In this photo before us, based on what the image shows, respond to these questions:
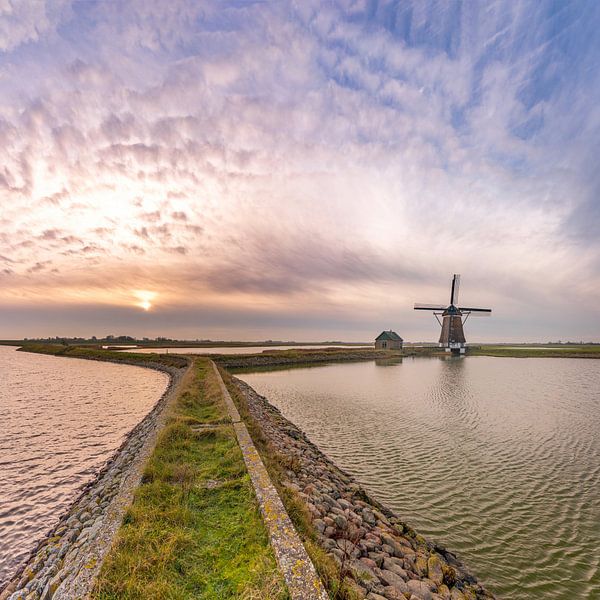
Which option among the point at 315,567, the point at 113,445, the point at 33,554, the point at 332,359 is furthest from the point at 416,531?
the point at 332,359

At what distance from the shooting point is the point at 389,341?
93.2 metres

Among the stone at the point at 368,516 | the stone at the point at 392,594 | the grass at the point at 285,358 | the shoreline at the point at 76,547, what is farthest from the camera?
the grass at the point at 285,358

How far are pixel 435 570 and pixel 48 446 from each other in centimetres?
1605

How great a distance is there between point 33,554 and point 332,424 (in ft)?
44.4

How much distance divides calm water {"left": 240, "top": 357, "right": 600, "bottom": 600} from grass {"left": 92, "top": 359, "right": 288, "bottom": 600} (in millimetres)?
5098

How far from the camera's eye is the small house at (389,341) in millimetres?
92562

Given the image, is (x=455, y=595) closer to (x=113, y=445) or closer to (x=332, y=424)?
(x=332, y=424)

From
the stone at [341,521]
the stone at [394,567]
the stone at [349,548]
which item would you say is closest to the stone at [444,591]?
the stone at [394,567]

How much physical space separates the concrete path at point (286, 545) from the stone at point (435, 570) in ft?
9.87

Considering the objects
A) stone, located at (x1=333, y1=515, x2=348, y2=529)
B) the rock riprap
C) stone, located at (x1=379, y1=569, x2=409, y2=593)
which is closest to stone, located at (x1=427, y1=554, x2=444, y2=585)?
the rock riprap

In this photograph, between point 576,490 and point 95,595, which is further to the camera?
point 576,490

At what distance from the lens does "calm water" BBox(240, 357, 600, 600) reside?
6.78 m

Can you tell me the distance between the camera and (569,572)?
21.2 feet

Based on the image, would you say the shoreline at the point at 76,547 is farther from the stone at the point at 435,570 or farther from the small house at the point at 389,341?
the small house at the point at 389,341
